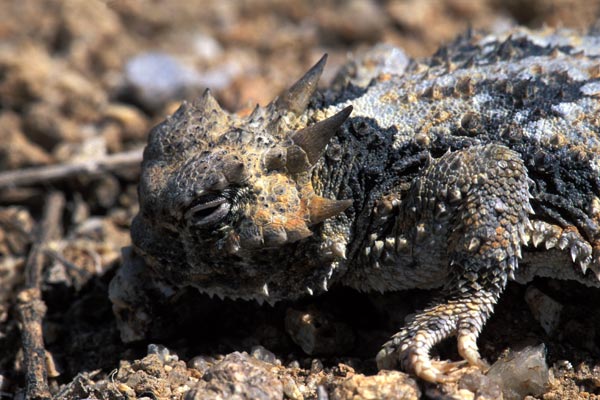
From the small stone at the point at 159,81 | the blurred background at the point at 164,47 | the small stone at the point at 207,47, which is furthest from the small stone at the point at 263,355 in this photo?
the small stone at the point at 207,47

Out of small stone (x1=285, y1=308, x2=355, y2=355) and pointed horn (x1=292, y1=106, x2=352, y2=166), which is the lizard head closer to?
pointed horn (x1=292, y1=106, x2=352, y2=166)

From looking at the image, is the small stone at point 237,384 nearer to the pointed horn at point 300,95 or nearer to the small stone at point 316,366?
the small stone at point 316,366

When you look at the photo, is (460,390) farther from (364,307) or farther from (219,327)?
(219,327)

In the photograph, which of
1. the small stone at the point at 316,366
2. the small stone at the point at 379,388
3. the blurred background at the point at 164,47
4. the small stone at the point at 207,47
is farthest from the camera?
the small stone at the point at 207,47

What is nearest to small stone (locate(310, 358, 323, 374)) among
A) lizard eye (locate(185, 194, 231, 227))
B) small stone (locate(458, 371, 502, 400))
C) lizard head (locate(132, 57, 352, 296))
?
lizard head (locate(132, 57, 352, 296))

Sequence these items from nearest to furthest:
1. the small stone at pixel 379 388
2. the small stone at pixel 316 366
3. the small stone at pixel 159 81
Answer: the small stone at pixel 379 388 < the small stone at pixel 316 366 < the small stone at pixel 159 81

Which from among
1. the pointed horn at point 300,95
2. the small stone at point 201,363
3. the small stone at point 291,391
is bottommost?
the small stone at point 291,391

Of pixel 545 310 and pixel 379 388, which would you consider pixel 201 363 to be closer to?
pixel 379 388

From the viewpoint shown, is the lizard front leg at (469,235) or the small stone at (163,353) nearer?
the lizard front leg at (469,235)
